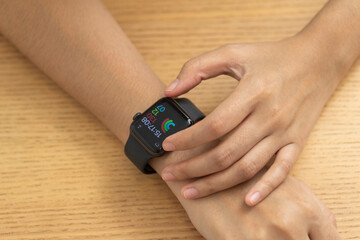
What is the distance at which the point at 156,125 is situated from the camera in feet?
2.58

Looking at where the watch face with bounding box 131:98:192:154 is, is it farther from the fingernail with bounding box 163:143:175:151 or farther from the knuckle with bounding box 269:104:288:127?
the knuckle with bounding box 269:104:288:127

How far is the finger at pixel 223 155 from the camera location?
29.2 inches

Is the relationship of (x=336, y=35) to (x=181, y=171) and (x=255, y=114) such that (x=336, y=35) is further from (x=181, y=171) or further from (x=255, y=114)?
(x=181, y=171)

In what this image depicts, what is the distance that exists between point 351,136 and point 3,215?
0.68 meters

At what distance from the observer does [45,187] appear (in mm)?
838

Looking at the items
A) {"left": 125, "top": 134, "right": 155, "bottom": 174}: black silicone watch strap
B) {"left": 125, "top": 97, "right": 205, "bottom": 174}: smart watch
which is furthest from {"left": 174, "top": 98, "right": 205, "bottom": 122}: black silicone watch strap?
{"left": 125, "top": 134, "right": 155, "bottom": 174}: black silicone watch strap

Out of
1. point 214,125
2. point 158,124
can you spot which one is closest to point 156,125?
point 158,124

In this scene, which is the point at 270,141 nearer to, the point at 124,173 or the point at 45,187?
the point at 124,173

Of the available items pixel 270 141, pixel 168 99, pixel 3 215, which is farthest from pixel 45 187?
pixel 270 141

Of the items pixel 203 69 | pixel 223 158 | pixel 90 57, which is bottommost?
pixel 223 158

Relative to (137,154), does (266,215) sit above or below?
below

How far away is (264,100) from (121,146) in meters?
0.30

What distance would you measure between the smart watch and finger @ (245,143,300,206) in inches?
6.1

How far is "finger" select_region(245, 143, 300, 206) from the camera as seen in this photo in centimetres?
74
